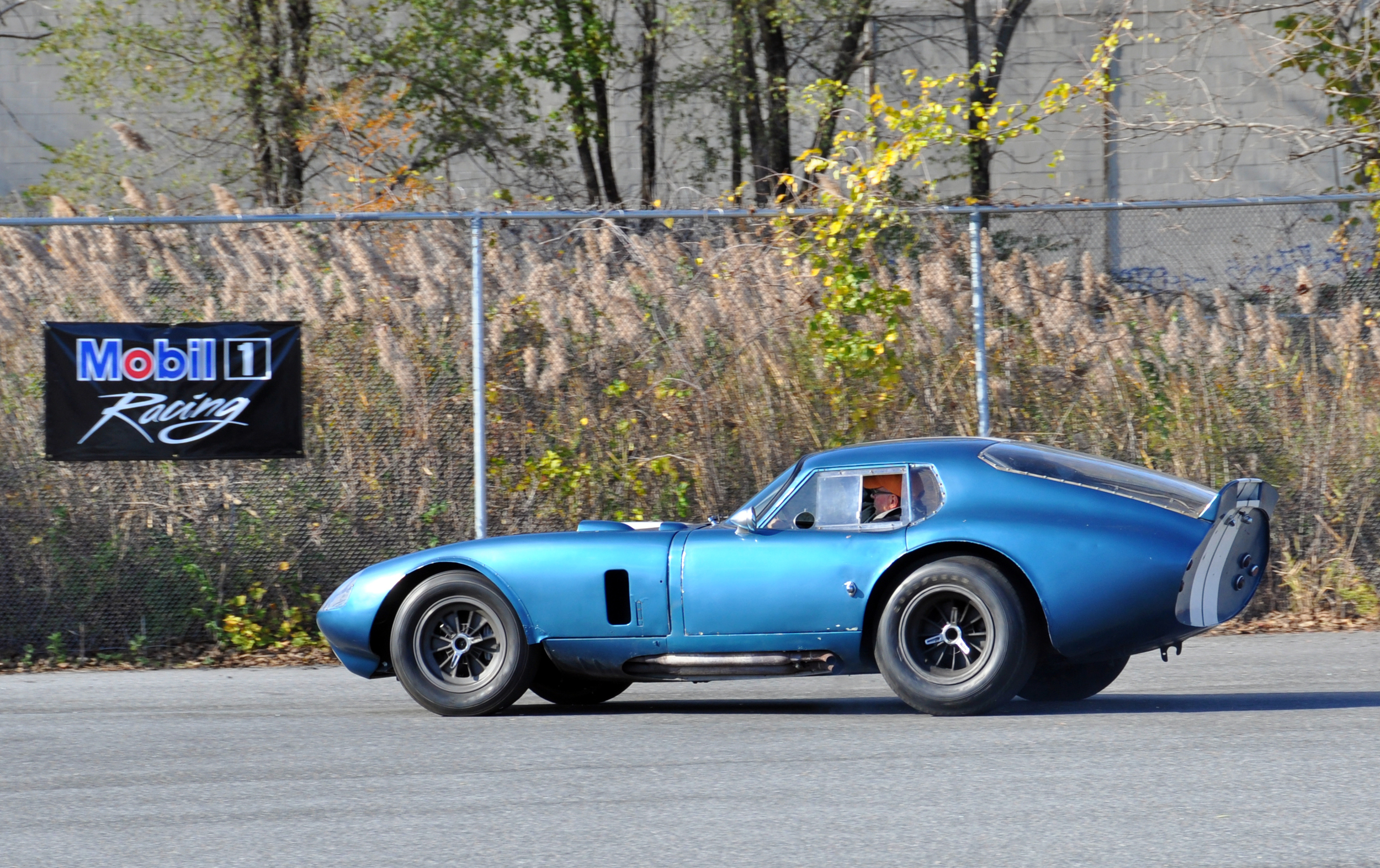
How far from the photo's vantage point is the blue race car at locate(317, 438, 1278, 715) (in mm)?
5922

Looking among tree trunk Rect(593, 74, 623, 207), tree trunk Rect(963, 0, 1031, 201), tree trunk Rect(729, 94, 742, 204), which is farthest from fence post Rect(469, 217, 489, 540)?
tree trunk Rect(729, 94, 742, 204)

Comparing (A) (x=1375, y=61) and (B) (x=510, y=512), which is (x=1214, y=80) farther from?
(B) (x=510, y=512)

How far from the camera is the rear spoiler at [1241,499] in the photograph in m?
5.97

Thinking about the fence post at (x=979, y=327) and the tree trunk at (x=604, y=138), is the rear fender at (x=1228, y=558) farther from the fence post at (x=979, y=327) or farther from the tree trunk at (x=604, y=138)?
the tree trunk at (x=604, y=138)

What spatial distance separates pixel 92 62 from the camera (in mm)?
16203

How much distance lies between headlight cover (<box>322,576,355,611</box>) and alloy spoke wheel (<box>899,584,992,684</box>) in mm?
2640

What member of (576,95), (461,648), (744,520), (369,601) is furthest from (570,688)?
(576,95)

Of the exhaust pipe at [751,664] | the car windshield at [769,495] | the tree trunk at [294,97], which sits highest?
the tree trunk at [294,97]

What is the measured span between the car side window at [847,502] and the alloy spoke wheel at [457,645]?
4.72ft

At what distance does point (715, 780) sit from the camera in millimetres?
5086

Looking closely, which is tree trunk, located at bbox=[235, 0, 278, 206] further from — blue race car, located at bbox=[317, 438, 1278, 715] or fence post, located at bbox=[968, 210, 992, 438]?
blue race car, located at bbox=[317, 438, 1278, 715]

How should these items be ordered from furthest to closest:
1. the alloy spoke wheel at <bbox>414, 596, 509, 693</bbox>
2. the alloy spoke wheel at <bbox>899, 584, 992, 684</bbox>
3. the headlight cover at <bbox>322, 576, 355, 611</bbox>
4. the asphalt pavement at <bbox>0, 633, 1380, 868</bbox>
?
the headlight cover at <bbox>322, 576, 355, 611</bbox> < the alloy spoke wheel at <bbox>414, 596, 509, 693</bbox> < the alloy spoke wheel at <bbox>899, 584, 992, 684</bbox> < the asphalt pavement at <bbox>0, 633, 1380, 868</bbox>

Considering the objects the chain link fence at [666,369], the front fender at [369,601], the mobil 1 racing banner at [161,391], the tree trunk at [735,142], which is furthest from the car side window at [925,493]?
the tree trunk at [735,142]

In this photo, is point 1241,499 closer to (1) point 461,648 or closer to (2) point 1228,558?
(2) point 1228,558
